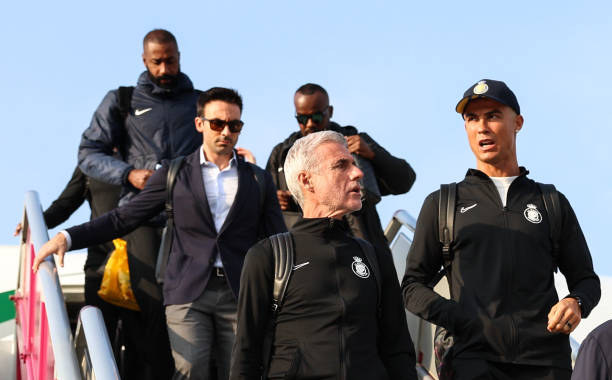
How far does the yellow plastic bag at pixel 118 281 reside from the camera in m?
6.73

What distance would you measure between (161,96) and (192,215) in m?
1.58

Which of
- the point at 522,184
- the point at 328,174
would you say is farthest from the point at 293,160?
the point at 522,184

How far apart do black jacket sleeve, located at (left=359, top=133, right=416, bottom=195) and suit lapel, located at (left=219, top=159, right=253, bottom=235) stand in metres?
1.15

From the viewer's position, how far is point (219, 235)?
5719mm

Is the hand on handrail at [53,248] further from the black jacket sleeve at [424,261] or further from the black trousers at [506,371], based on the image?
the black trousers at [506,371]

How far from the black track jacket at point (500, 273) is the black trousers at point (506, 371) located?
1.4 inches

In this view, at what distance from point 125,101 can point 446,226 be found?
3.41m

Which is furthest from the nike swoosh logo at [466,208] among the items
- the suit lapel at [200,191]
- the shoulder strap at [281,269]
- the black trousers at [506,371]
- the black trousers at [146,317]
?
the black trousers at [146,317]

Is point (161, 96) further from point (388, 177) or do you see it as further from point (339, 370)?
point (339, 370)

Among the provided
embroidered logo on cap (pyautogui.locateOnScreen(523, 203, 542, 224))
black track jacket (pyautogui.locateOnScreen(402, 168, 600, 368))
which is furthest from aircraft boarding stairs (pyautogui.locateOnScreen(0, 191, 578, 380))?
embroidered logo on cap (pyautogui.locateOnScreen(523, 203, 542, 224))

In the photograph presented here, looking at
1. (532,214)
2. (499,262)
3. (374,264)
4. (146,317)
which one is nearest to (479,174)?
(532,214)

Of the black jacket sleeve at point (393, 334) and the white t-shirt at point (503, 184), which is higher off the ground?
the white t-shirt at point (503, 184)

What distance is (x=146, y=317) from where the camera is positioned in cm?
680

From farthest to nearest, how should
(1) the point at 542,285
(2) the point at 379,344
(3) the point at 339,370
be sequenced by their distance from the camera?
(1) the point at 542,285 → (2) the point at 379,344 → (3) the point at 339,370
